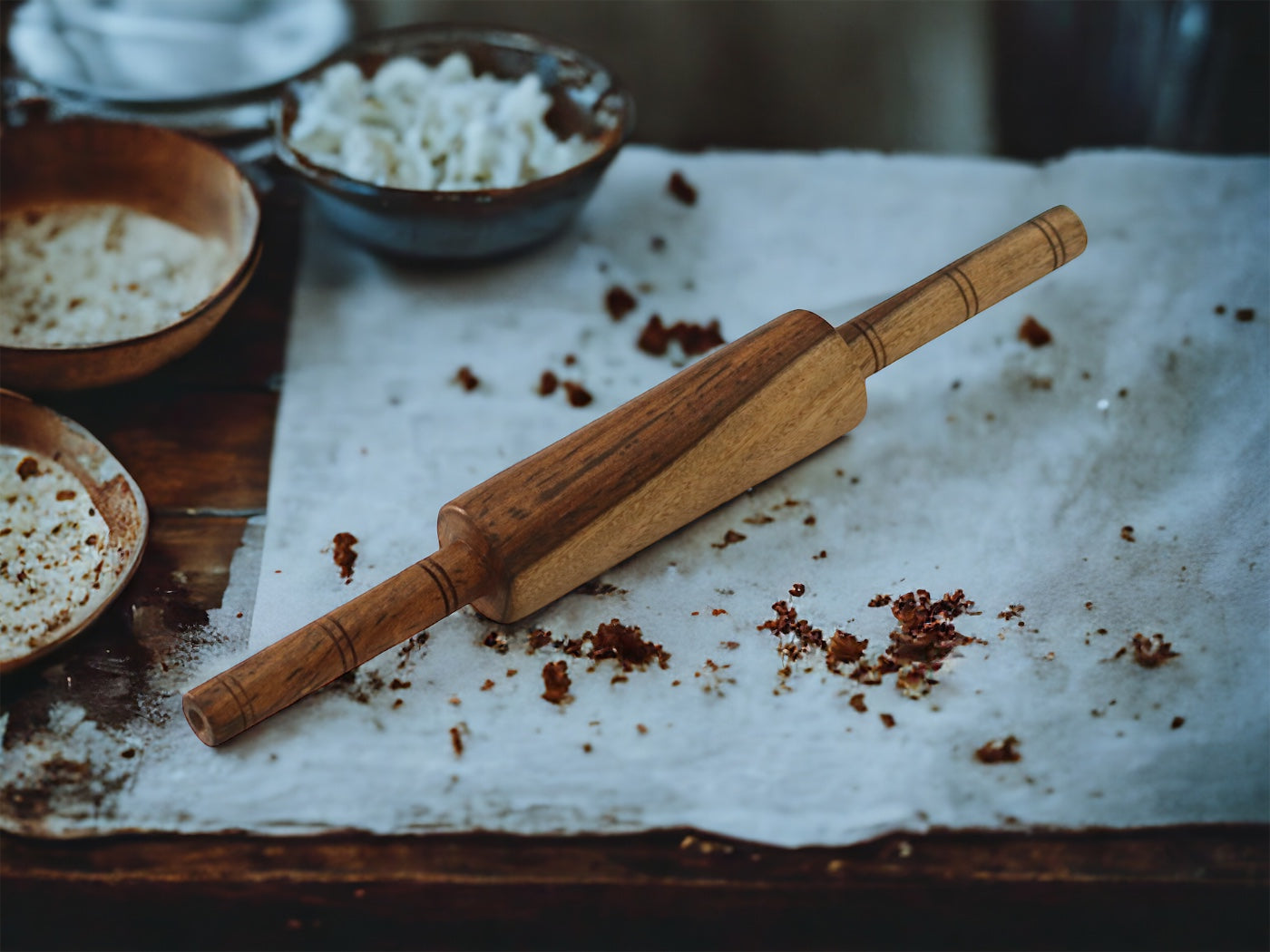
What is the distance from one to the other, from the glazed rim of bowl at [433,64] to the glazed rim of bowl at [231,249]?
5cm

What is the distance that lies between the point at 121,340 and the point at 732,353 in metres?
0.52

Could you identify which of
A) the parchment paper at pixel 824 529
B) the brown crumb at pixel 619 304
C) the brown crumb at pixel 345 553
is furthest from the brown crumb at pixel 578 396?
the brown crumb at pixel 345 553

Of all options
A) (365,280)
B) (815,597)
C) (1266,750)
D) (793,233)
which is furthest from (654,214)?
(1266,750)

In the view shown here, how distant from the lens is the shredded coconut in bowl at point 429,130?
1171mm

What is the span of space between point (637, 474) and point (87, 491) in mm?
457

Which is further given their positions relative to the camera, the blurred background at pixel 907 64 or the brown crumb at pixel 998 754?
the blurred background at pixel 907 64

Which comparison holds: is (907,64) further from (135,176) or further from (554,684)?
(554,684)

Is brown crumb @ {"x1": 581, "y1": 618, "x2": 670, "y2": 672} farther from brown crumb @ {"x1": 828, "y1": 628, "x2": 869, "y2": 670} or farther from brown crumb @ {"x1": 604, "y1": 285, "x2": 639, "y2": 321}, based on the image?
brown crumb @ {"x1": 604, "y1": 285, "x2": 639, "y2": 321}

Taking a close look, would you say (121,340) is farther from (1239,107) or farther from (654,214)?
(1239,107)

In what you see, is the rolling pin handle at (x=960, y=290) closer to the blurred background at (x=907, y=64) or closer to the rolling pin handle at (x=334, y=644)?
the rolling pin handle at (x=334, y=644)

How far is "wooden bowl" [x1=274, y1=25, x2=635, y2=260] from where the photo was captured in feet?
3.68

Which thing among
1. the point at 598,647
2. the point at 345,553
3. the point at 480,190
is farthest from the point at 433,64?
the point at 598,647

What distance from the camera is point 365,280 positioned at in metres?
1.25

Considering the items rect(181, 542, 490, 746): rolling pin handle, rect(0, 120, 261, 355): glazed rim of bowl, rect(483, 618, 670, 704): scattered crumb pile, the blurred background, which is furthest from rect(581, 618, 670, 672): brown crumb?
the blurred background
